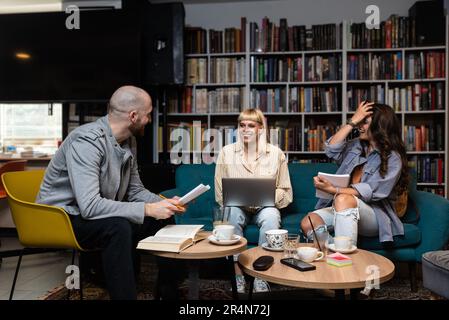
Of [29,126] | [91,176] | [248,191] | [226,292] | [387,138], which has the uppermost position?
[29,126]

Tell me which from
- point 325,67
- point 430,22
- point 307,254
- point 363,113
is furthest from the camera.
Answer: point 325,67

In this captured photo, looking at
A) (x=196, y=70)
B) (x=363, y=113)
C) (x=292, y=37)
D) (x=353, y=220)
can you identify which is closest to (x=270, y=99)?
(x=292, y=37)

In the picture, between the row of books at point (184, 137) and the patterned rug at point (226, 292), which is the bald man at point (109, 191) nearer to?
the patterned rug at point (226, 292)

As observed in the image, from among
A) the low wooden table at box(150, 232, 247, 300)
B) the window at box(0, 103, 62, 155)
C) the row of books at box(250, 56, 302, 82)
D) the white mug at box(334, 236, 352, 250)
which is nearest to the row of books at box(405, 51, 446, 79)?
the row of books at box(250, 56, 302, 82)

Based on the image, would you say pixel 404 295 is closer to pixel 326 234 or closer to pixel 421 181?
pixel 326 234

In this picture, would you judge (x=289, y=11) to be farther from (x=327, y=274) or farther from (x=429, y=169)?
(x=327, y=274)

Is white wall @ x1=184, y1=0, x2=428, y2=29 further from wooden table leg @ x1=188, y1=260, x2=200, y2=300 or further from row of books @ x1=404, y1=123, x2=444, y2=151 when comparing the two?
wooden table leg @ x1=188, y1=260, x2=200, y2=300

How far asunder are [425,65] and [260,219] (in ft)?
8.41

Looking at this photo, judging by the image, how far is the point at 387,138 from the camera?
8.02 ft

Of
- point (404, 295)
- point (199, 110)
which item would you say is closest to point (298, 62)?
point (199, 110)

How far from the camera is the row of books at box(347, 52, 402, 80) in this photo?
3.92 m

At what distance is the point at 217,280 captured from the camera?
2588 millimetres

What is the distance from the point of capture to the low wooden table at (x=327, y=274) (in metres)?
1.41

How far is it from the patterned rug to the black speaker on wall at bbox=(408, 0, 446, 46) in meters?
2.34
